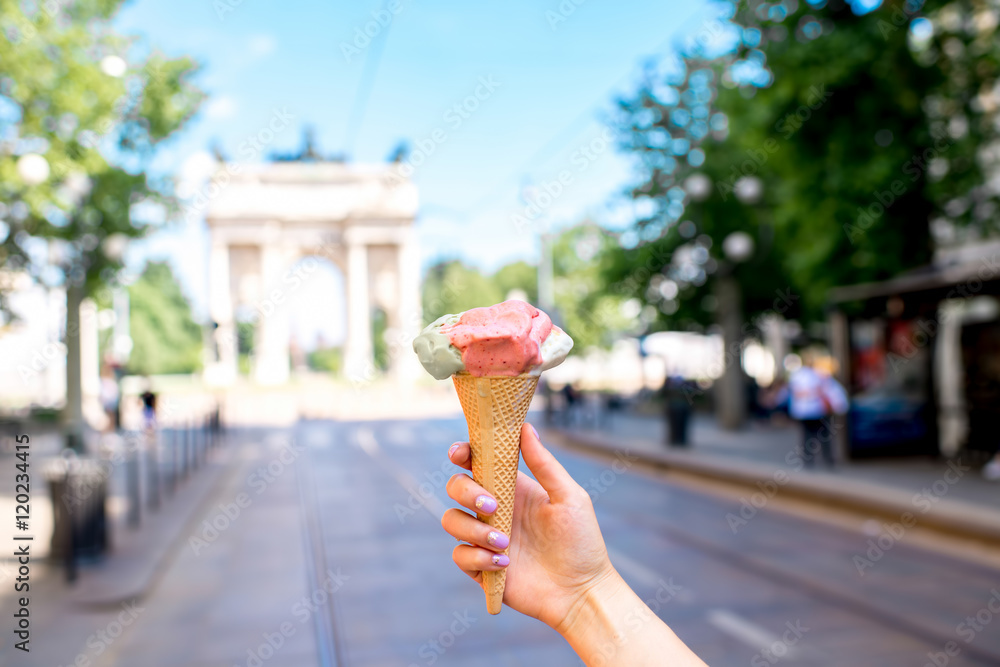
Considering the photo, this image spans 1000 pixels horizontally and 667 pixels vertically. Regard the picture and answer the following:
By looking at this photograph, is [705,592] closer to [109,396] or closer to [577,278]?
[109,396]

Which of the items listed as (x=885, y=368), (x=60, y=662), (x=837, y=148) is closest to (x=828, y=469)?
(x=885, y=368)

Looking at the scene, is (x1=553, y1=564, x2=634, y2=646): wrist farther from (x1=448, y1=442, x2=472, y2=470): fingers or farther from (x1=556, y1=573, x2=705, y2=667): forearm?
(x1=448, y1=442, x2=472, y2=470): fingers

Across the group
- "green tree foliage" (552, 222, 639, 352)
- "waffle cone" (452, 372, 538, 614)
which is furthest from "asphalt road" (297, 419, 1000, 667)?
"green tree foliage" (552, 222, 639, 352)

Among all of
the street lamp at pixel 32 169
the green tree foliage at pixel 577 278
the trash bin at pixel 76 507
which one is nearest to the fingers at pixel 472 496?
the trash bin at pixel 76 507

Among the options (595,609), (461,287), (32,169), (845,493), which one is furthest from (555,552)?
(461,287)

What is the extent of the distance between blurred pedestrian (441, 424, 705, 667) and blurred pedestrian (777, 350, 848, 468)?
39.1ft

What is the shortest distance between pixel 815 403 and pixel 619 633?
12.4 metres

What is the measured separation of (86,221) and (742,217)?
1613 centimetres

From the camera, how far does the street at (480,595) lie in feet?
17.7

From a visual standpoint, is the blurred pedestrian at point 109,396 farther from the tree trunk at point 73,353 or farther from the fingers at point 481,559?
the fingers at point 481,559

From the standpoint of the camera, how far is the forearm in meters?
1.75

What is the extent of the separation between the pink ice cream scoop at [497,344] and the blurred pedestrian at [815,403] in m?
12.0

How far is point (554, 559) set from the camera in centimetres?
197

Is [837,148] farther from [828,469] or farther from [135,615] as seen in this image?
[135,615]
